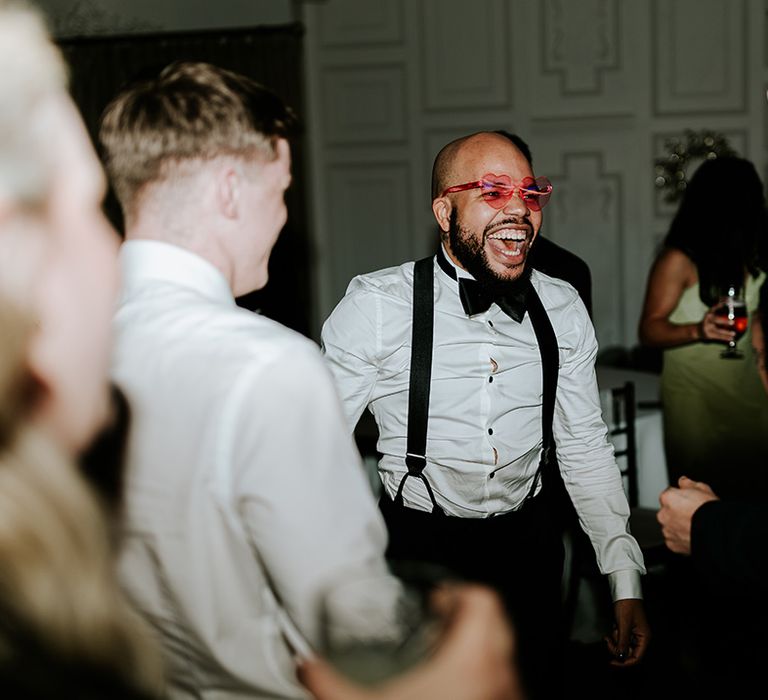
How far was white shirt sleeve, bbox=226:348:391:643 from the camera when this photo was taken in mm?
851

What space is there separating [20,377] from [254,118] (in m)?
0.58

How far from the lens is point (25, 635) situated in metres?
0.50

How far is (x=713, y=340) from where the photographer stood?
302 centimetres

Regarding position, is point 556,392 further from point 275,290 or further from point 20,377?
point 275,290

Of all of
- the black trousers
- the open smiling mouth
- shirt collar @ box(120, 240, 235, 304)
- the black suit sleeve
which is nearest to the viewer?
shirt collar @ box(120, 240, 235, 304)

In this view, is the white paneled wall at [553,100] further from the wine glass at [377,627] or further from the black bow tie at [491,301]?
A: the wine glass at [377,627]

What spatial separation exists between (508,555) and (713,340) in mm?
1472

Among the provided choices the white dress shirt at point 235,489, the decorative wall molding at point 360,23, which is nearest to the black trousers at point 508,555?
the white dress shirt at point 235,489

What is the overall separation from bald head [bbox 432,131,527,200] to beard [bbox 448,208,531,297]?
9 centimetres

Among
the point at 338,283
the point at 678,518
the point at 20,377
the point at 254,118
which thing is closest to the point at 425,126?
the point at 338,283

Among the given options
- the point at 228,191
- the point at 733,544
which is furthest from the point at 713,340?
the point at 228,191

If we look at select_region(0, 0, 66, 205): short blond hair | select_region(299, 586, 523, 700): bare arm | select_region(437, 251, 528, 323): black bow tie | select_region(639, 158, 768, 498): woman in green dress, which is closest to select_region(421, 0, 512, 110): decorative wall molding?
select_region(639, 158, 768, 498): woman in green dress

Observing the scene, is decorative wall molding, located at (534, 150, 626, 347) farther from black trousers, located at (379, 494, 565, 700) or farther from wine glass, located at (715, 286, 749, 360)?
black trousers, located at (379, 494, 565, 700)

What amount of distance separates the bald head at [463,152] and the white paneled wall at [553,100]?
11.8 ft
